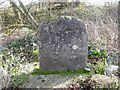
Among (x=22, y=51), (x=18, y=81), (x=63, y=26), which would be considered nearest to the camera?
(x=18, y=81)

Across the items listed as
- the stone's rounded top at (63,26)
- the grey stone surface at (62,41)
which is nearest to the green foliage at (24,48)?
the grey stone surface at (62,41)

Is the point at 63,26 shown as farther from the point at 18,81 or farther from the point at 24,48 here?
the point at 24,48

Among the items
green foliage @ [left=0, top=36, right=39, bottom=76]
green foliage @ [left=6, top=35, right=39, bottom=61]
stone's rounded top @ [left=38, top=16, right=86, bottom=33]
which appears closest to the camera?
stone's rounded top @ [left=38, top=16, right=86, bottom=33]

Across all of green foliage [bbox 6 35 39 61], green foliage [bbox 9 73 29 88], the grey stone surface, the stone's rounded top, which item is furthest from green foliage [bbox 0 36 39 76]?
the stone's rounded top

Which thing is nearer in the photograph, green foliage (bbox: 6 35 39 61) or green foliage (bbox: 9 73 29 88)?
green foliage (bbox: 9 73 29 88)

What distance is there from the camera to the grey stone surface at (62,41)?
4.13 meters

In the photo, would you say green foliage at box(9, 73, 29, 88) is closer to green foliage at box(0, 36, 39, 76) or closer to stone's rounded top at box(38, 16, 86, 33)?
green foliage at box(0, 36, 39, 76)

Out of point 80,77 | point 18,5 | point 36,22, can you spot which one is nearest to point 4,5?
point 18,5

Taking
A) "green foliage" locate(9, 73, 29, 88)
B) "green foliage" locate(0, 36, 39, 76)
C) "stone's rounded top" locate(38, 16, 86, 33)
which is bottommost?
"green foliage" locate(9, 73, 29, 88)

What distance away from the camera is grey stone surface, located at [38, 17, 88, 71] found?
13.5 ft

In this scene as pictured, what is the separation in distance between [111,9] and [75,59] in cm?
309

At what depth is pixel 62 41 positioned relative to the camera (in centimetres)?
415

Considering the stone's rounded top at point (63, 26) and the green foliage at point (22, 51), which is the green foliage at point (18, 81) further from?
the stone's rounded top at point (63, 26)

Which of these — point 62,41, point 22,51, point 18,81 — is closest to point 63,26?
point 62,41
